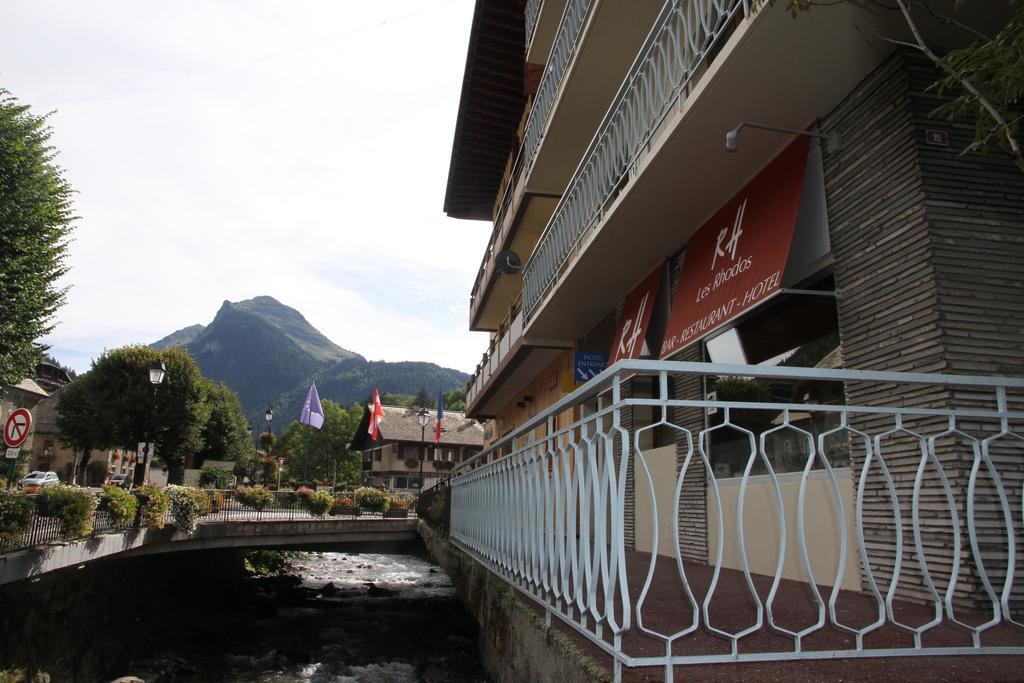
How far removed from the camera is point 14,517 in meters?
9.53

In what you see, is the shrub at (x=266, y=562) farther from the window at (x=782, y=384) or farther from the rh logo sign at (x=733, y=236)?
the rh logo sign at (x=733, y=236)

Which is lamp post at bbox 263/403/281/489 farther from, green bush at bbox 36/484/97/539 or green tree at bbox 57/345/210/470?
green bush at bbox 36/484/97/539

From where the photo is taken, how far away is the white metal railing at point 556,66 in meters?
9.55

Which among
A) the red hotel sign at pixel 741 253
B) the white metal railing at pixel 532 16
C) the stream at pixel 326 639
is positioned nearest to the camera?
the red hotel sign at pixel 741 253

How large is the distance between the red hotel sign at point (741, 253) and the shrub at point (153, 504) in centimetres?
1248

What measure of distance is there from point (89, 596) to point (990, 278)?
48.7 ft

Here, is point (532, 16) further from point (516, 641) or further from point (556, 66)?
point (516, 641)

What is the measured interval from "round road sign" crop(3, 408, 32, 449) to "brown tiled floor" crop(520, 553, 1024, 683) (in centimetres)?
1206

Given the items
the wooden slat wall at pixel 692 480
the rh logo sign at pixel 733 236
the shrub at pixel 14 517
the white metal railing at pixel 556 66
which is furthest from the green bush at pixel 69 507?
the rh logo sign at pixel 733 236

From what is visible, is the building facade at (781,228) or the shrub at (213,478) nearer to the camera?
the building facade at (781,228)

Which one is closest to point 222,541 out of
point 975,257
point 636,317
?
point 636,317

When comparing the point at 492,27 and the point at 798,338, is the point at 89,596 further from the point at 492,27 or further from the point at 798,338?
the point at 492,27

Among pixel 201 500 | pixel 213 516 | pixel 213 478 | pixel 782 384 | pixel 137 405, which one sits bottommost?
pixel 213 516

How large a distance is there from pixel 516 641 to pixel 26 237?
15933mm
